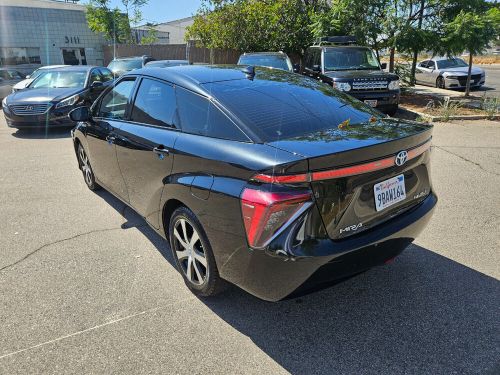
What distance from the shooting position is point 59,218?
4.78 meters

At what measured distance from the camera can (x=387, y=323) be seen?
9.21 feet

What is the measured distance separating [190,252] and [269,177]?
113 cm

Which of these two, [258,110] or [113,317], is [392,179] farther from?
[113,317]

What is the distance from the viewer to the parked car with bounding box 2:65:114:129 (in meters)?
9.52

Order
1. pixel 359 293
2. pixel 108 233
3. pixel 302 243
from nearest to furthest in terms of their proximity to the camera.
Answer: pixel 302 243
pixel 359 293
pixel 108 233

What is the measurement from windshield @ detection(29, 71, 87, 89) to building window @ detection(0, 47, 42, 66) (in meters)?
26.2

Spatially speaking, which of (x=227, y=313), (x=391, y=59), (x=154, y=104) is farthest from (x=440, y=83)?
(x=227, y=313)

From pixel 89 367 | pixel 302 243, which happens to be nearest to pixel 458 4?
pixel 302 243

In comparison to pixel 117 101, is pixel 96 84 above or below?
above

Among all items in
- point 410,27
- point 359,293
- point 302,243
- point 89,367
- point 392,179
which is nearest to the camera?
point 302,243

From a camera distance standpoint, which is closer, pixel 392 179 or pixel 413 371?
pixel 413 371

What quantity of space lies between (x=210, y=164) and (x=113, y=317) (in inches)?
53.7

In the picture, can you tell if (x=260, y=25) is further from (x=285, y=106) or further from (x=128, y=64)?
(x=285, y=106)

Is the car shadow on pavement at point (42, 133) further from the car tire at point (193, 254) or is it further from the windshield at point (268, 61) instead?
the car tire at point (193, 254)
